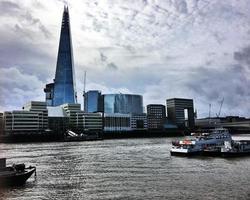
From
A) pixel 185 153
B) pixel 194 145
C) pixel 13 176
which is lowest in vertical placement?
pixel 13 176

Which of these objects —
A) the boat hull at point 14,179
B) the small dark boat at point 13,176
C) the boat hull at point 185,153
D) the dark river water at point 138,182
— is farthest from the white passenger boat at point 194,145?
the boat hull at point 14,179

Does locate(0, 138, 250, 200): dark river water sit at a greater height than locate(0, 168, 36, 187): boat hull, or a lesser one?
lesser

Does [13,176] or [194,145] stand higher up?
[194,145]

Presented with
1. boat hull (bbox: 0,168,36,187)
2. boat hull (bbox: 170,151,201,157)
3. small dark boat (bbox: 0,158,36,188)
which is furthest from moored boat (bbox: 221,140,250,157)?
boat hull (bbox: 0,168,36,187)

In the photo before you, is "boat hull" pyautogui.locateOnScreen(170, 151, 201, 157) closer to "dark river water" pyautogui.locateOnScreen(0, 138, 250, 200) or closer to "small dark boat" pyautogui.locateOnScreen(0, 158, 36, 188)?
"dark river water" pyautogui.locateOnScreen(0, 138, 250, 200)

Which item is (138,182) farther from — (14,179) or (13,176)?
(13,176)

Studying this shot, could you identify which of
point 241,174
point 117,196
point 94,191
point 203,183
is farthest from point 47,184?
point 241,174

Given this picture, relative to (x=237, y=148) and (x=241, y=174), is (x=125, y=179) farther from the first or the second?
(x=237, y=148)

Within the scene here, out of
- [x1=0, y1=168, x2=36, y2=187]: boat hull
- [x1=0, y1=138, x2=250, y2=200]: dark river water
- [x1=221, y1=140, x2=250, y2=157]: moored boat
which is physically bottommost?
[x1=0, y1=138, x2=250, y2=200]: dark river water

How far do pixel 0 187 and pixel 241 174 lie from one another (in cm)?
3495

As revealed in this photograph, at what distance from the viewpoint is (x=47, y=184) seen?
1813 inches

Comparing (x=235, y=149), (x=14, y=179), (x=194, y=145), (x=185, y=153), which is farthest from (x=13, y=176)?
(x=235, y=149)

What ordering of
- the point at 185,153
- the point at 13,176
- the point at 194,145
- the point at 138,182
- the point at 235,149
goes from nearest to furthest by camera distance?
the point at 13,176 → the point at 138,182 → the point at 235,149 → the point at 185,153 → the point at 194,145

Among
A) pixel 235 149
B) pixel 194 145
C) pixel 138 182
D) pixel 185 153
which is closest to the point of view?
pixel 138 182
